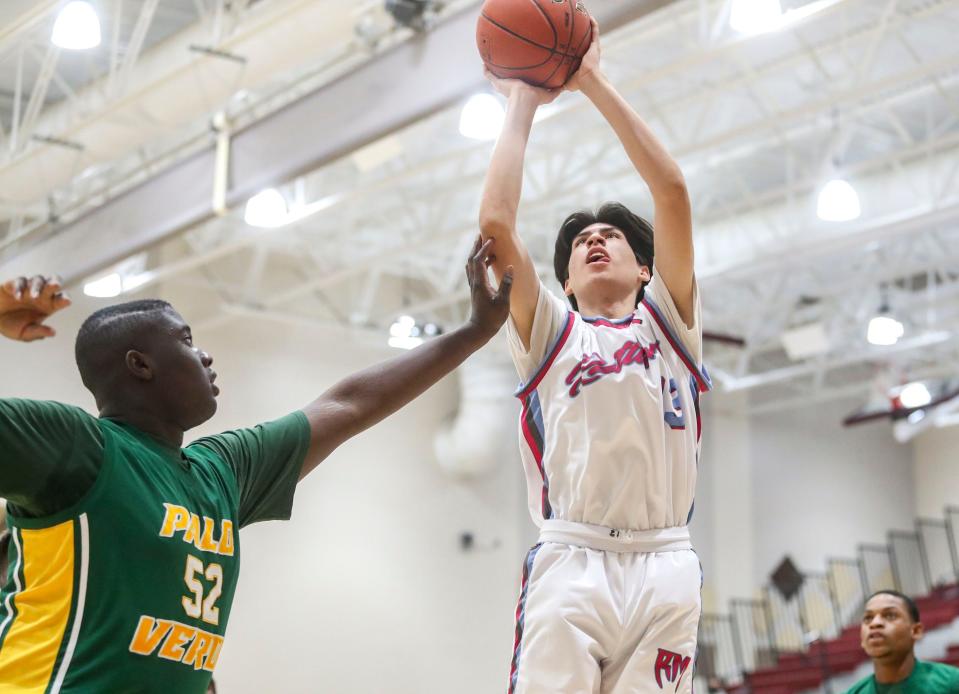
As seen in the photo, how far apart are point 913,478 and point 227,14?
54.7 feet

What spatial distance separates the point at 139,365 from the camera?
2160 mm

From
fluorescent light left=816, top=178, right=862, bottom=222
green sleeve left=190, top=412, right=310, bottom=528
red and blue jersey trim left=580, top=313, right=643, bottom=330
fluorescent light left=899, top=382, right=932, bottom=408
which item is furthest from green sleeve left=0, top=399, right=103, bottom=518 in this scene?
fluorescent light left=899, top=382, right=932, bottom=408

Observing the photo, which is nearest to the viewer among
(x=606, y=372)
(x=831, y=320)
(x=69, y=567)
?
(x=69, y=567)

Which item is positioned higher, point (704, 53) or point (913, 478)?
point (913, 478)

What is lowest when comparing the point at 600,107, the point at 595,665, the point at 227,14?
the point at 595,665

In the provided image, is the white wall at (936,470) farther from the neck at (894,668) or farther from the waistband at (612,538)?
the waistband at (612,538)

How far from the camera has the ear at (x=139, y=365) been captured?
2148mm

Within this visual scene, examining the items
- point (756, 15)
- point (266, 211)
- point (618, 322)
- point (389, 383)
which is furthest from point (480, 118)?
point (389, 383)

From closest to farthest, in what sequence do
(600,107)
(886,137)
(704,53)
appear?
(600,107)
(704,53)
(886,137)

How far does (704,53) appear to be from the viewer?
→ 8516 millimetres

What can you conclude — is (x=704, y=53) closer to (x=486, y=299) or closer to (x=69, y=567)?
(x=486, y=299)

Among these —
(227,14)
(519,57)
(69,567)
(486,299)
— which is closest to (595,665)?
(486,299)

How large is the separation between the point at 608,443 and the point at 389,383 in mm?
648

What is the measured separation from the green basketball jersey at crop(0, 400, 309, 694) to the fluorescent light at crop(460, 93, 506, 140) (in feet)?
23.0
